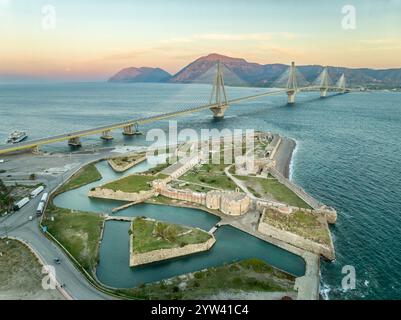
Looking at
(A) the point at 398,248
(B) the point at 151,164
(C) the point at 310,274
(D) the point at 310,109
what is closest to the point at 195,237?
(C) the point at 310,274

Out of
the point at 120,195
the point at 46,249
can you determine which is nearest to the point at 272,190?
the point at 120,195

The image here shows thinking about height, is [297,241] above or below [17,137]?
below

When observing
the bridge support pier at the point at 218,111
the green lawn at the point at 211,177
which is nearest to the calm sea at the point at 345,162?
the bridge support pier at the point at 218,111

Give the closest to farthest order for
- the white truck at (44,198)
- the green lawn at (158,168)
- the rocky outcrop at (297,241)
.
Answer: the rocky outcrop at (297,241), the white truck at (44,198), the green lawn at (158,168)

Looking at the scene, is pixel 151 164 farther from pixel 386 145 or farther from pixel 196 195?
pixel 386 145

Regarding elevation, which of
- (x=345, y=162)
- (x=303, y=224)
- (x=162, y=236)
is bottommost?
(x=162, y=236)

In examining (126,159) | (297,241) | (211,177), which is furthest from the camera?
(126,159)

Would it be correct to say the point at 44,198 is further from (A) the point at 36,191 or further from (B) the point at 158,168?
(B) the point at 158,168
